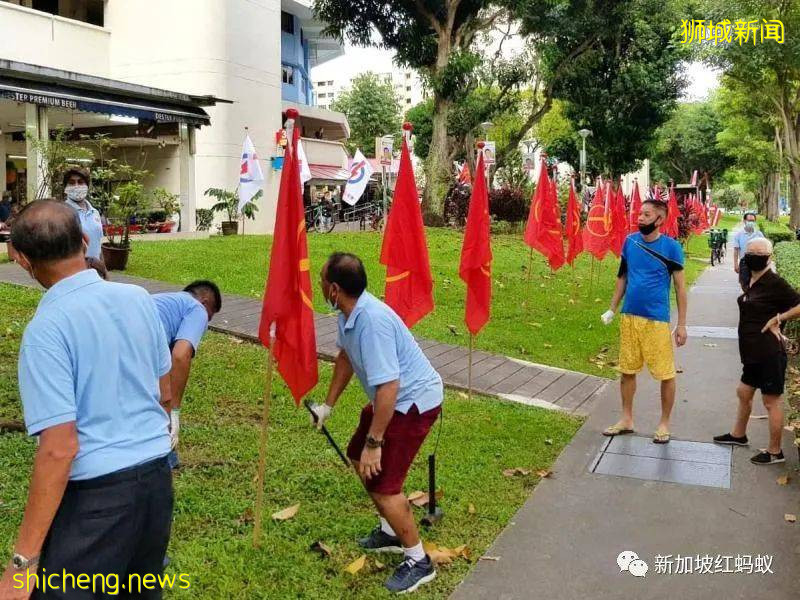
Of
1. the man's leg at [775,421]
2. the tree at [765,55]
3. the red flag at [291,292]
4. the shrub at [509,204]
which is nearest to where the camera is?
the red flag at [291,292]

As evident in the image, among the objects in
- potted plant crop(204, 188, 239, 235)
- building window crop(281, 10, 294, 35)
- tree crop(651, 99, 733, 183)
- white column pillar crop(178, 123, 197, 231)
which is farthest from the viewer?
tree crop(651, 99, 733, 183)

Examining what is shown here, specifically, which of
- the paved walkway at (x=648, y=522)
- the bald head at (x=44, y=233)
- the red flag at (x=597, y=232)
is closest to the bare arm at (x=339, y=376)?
the paved walkway at (x=648, y=522)

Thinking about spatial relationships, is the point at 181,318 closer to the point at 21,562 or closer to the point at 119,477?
the point at 119,477

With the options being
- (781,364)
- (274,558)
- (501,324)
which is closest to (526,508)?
(274,558)

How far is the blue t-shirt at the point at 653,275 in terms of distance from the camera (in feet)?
19.4

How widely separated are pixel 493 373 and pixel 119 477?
615 centimetres

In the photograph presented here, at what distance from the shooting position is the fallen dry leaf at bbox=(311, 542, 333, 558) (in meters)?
4.02

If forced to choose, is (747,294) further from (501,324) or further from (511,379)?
(501,324)

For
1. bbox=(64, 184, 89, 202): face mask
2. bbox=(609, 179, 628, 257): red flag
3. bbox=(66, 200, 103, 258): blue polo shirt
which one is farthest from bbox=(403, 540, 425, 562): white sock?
bbox=(609, 179, 628, 257): red flag

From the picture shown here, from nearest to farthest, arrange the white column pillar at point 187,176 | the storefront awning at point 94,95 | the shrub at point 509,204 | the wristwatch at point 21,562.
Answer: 1. the wristwatch at point 21,562
2. the storefront awning at point 94,95
3. the white column pillar at point 187,176
4. the shrub at point 509,204

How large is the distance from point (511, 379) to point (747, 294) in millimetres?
2737

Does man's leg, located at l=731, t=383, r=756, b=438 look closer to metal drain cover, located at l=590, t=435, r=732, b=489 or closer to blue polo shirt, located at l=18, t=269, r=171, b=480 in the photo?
metal drain cover, located at l=590, t=435, r=732, b=489

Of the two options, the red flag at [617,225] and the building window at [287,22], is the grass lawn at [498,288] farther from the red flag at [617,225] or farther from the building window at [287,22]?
the building window at [287,22]

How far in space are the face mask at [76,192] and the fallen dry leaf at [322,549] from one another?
15.0ft
